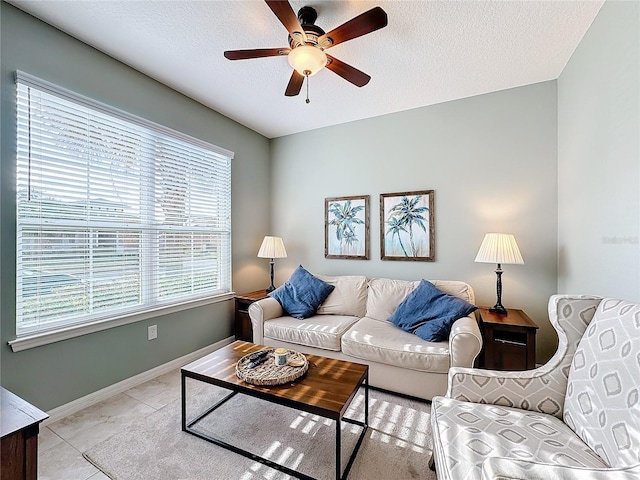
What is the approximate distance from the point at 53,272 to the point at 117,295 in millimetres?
487

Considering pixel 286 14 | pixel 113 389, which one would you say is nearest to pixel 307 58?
pixel 286 14

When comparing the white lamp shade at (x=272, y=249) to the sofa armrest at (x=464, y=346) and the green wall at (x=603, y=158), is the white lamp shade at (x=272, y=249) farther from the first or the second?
the green wall at (x=603, y=158)

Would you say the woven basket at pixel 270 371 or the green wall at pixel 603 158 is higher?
the green wall at pixel 603 158

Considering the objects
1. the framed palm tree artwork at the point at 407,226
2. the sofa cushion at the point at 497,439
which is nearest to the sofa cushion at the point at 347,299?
the framed palm tree artwork at the point at 407,226

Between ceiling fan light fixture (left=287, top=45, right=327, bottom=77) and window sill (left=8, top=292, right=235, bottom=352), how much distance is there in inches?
93.4

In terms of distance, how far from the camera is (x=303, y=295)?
3.12 meters

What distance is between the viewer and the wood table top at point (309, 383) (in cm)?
148

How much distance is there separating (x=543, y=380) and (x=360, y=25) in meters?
2.05

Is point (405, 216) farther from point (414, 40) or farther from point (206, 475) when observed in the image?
point (206, 475)

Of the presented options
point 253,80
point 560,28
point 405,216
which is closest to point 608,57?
point 560,28

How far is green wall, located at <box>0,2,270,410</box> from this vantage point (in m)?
1.82

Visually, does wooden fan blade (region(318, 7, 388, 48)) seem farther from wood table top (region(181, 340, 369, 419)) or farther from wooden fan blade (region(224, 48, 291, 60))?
wood table top (region(181, 340, 369, 419))

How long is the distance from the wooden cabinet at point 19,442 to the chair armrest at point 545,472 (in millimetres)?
1412

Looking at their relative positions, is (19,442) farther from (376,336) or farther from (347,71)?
(347,71)
